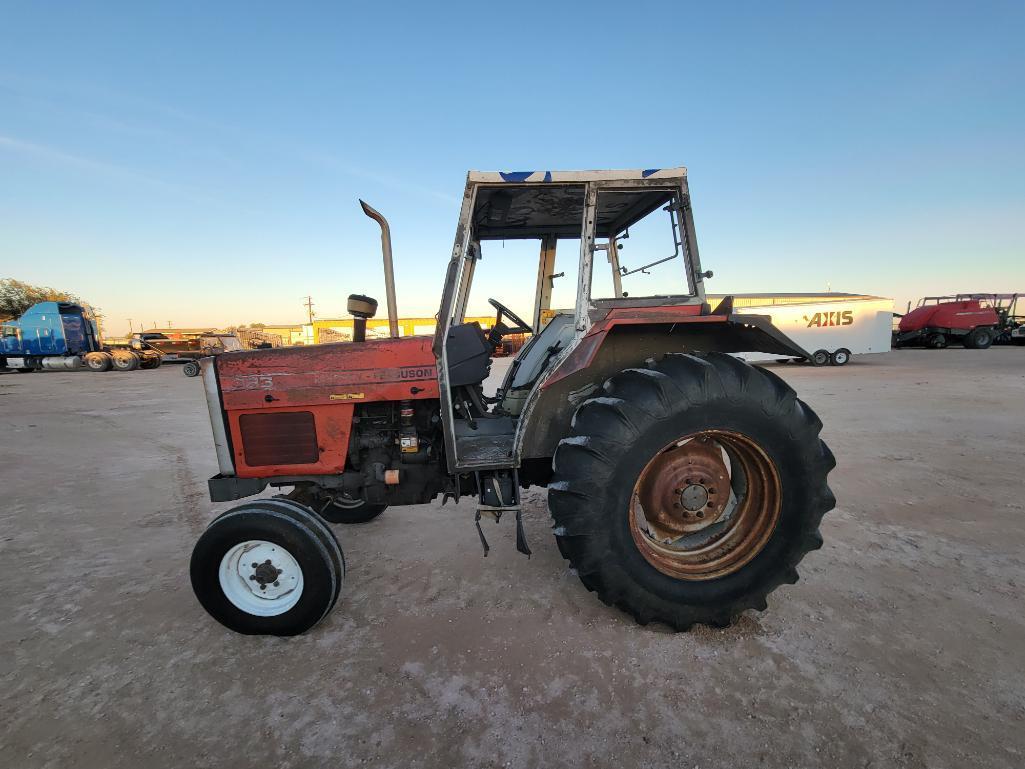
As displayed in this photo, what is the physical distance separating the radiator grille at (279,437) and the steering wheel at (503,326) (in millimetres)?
1410

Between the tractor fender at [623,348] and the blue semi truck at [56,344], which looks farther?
the blue semi truck at [56,344]

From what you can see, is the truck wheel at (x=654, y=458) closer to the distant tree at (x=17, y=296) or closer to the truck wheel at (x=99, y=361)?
the truck wheel at (x=99, y=361)

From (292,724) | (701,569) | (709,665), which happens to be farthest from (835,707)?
(292,724)

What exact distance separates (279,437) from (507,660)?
1.69 metres

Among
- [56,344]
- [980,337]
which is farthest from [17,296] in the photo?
[980,337]

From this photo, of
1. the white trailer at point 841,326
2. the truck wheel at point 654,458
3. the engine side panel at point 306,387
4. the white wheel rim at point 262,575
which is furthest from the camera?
the white trailer at point 841,326

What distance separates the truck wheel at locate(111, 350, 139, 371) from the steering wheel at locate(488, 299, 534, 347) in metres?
24.8

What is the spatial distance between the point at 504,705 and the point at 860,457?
510cm

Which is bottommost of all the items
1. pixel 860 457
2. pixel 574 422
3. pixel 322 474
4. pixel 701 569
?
pixel 860 457

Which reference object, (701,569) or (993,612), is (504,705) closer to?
(701,569)

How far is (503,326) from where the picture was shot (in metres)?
3.54

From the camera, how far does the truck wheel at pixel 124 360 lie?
2117 centimetres

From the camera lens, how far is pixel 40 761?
162cm

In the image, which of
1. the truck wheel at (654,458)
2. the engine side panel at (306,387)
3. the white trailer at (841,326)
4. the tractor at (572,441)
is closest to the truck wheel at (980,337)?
the white trailer at (841,326)
